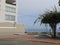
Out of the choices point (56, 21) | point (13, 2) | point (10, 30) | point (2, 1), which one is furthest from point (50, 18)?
point (13, 2)

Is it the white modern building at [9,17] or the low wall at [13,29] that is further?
the white modern building at [9,17]

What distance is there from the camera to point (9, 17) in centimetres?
6525

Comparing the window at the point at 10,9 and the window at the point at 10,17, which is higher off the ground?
the window at the point at 10,9

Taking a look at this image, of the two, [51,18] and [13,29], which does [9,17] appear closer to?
[13,29]

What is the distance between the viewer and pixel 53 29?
31.5 metres

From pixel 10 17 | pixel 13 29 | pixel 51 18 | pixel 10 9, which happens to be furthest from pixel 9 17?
pixel 51 18

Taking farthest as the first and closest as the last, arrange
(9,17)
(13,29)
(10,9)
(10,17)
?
(10,9) < (10,17) < (9,17) < (13,29)

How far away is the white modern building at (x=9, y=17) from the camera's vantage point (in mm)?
53850

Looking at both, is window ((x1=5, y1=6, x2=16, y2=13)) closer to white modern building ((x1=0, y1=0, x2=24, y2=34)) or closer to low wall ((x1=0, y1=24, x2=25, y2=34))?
white modern building ((x1=0, y1=0, x2=24, y2=34))

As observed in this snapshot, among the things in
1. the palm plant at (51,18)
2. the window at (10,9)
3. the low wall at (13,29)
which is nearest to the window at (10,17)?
the window at (10,9)

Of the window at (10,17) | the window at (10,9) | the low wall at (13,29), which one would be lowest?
the low wall at (13,29)

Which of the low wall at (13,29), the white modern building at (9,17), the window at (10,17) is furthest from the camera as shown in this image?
the window at (10,17)

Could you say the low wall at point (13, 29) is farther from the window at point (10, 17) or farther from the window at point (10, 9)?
the window at point (10, 9)

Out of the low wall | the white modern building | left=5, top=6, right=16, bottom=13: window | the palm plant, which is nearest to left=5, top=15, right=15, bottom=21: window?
the white modern building
